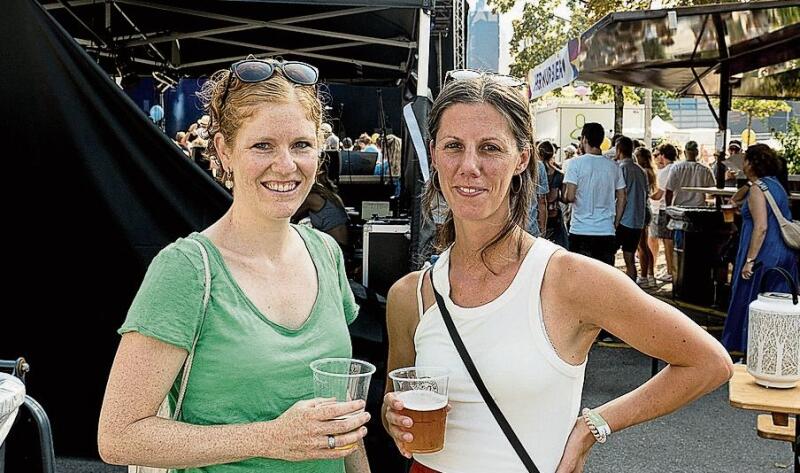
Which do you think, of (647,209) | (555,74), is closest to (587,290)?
(555,74)

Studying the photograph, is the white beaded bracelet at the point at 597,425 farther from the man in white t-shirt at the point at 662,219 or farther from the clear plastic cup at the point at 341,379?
the man in white t-shirt at the point at 662,219

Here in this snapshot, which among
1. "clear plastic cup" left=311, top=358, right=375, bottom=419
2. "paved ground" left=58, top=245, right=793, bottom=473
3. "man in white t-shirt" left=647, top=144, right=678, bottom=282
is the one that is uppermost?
"clear plastic cup" left=311, top=358, right=375, bottom=419

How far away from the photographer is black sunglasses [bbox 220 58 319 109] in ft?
5.51

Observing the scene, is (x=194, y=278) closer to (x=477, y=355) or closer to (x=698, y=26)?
(x=477, y=355)

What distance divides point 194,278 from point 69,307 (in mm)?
2778

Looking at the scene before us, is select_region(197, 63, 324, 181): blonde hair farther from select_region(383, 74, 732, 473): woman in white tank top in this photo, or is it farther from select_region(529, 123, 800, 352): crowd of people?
select_region(529, 123, 800, 352): crowd of people

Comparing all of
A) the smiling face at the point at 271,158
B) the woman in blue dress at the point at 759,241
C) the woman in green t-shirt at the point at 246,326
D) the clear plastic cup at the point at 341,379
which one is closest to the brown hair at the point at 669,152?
the woman in blue dress at the point at 759,241

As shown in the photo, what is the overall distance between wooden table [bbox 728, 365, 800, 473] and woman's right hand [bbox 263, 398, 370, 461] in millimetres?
2190

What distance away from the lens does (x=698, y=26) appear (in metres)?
8.52

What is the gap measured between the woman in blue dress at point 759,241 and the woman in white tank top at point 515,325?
17.8ft

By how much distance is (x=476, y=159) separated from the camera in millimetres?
1737

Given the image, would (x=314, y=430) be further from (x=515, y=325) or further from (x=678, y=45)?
(x=678, y=45)

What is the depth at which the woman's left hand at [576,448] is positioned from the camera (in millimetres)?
1685

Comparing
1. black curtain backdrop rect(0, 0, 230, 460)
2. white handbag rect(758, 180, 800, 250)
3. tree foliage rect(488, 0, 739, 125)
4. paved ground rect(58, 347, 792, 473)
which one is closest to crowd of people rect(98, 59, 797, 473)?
black curtain backdrop rect(0, 0, 230, 460)
